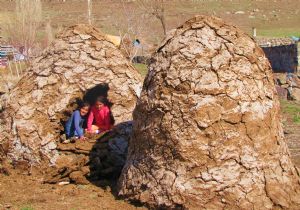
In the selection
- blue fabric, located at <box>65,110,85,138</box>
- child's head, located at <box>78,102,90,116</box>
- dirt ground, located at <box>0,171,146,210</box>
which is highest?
child's head, located at <box>78,102,90,116</box>

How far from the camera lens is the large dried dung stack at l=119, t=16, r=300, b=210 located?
6000mm

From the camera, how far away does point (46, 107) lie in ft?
26.5

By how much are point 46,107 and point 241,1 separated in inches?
2316

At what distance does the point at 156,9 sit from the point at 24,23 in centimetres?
1131

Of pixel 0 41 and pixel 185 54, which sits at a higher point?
pixel 185 54

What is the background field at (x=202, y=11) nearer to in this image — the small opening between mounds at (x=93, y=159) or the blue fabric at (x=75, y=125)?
the blue fabric at (x=75, y=125)

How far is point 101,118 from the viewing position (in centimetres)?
827

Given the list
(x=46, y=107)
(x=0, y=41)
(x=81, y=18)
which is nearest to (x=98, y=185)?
(x=46, y=107)

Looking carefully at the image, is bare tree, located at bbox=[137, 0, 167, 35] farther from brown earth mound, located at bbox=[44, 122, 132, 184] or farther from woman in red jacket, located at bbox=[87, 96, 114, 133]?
brown earth mound, located at bbox=[44, 122, 132, 184]

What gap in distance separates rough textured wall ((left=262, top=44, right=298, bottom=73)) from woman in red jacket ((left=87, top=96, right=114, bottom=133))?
10.9m

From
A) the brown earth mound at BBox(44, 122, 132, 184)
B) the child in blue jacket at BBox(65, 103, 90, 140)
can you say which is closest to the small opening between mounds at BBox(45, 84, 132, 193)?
the brown earth mound at BBox(44, 122, 132, 184)

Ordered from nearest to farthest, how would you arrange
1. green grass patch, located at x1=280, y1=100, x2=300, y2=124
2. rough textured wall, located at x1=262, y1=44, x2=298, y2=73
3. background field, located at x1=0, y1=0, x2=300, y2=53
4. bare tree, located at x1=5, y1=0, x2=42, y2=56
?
1. green grass patch, located at x1=280, y1=100, x2=300, y2=124
2. rough textured wall, located at x1=262, y1=44, x2=298, y2=73
3. bare tree, located at x1=5, y1=0, x2=42, y2=56
4. background field, located at x1=0, y1=0, x2=300, y2=53

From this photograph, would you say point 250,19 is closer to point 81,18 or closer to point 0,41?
point 81,18

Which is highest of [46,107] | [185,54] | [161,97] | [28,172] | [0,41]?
[185,54]
